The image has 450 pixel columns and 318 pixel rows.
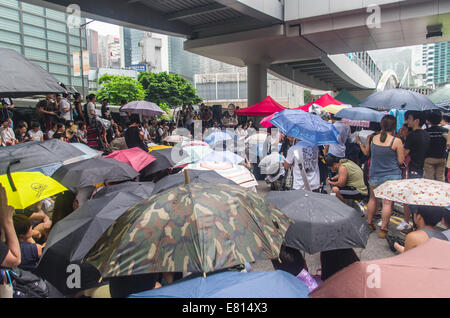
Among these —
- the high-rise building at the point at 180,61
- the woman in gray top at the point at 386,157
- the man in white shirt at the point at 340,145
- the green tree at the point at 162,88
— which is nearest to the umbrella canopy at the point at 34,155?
the woman in gray top at the point at 386,157

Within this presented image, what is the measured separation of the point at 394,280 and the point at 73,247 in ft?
7.82

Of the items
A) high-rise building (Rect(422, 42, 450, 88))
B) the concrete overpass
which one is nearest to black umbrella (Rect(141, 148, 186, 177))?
the concrete overpass

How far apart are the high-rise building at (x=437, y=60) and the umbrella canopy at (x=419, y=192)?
446 feet

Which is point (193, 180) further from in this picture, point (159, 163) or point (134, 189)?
point (159, 163)

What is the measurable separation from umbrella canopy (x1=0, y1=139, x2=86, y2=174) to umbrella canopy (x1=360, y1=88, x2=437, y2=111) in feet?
16.0

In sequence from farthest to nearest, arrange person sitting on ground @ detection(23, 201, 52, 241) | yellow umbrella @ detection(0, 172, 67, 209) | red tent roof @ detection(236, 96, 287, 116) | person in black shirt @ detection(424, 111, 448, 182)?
red tent roof @ detection(236, 96, 287, 116) → person in black shirt @ detection(424, 111, 448, 182) → person sitting on ground @ detection(23, 201, 52, 241) → yellow umbrella @ detection(0, 172, 67, 209)

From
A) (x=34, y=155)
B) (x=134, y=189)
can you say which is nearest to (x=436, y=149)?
(x=134, y=189)

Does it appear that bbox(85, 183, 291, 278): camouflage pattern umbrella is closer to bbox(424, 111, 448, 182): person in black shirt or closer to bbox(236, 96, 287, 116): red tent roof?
bbox(424, 111, 448, 182): person in black shirt

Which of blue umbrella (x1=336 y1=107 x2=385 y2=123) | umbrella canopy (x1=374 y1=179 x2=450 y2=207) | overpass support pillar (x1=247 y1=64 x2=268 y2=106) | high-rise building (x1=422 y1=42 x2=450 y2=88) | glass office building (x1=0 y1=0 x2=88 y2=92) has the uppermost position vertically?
high-rise building (x1=422 y1=42 x2=450 y2=88)

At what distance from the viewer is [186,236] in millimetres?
2014

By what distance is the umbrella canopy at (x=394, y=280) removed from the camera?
1.46 metres

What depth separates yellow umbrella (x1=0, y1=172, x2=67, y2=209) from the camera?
3.06m
